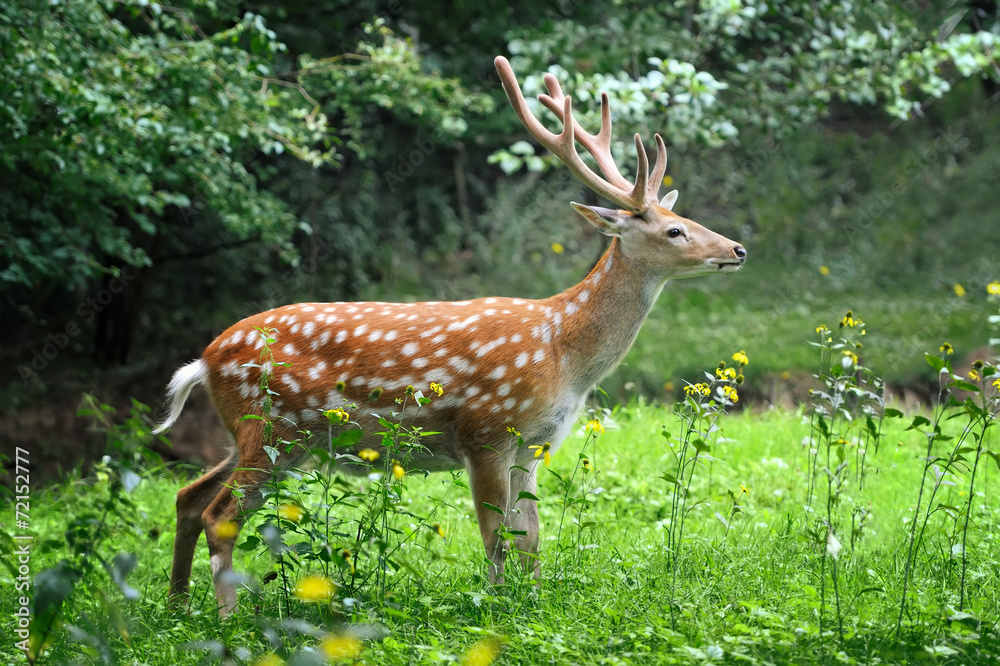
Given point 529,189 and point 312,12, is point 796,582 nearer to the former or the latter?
point 312,12

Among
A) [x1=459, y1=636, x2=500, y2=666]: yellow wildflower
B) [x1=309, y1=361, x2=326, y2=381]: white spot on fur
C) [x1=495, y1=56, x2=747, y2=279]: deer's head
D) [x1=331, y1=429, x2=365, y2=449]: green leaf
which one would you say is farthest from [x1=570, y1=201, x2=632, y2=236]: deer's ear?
[x1=459, y1=636, x2=500, y2=666]: yellow wildflower

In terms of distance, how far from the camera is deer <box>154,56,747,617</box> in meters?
4.04

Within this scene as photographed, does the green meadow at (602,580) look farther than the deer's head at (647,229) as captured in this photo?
No

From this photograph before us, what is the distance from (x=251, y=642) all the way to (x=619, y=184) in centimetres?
272

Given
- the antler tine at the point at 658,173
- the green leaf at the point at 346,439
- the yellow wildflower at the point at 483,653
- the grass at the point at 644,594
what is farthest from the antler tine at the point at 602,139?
the yellow wildflower at the point at 483,653

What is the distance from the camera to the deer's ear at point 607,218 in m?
4.29

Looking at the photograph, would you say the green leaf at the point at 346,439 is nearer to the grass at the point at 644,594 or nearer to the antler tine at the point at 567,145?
the grass at the point at 644,594

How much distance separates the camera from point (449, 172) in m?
12.2

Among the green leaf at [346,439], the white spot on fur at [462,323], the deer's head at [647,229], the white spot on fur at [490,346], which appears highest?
the deer's head at [647,229]

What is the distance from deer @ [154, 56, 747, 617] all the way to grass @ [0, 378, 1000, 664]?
0.31m

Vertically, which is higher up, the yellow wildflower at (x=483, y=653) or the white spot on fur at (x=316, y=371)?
the white spot on fur at (x=316, y=371)

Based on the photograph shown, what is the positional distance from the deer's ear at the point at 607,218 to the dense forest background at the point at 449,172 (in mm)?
1895

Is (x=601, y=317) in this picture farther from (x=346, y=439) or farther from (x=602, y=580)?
(x=346, y=439)

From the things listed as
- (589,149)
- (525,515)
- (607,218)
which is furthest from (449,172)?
(525,515)
